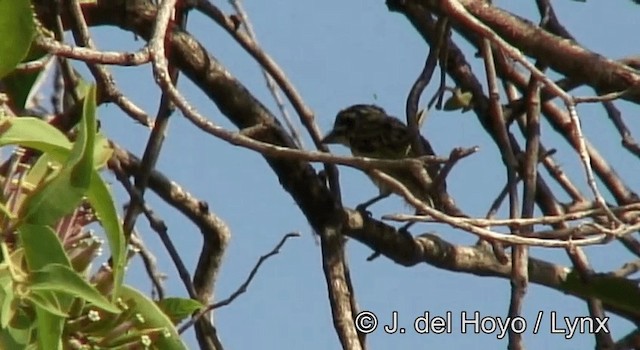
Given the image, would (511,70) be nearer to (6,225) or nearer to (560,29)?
(560,29)

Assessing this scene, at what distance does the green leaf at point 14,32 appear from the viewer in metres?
1.51

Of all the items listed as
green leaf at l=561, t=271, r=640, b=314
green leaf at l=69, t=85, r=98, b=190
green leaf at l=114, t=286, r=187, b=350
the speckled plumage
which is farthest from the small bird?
green leaf at l=69, t=85, r=98, b=190

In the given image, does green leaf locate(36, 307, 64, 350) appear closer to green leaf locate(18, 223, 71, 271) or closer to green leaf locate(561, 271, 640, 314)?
green leaf locate(18, 223, 71, 271)

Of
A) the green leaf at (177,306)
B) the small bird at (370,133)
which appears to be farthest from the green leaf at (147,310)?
the small bird at (370,133)

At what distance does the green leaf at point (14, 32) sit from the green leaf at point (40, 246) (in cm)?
19

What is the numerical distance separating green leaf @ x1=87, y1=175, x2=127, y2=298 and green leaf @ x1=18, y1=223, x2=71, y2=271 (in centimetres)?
8

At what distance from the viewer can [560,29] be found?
3.17 meters

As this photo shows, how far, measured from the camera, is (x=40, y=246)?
1463 millimetres

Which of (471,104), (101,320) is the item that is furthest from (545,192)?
(101,320)

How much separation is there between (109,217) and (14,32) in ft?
0.76

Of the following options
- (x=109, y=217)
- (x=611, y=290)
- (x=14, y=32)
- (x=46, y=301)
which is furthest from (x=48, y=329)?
(x=611, y=290)

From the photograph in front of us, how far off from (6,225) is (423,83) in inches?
62.4

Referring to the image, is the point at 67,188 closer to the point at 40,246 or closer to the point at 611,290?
the point at 40,246

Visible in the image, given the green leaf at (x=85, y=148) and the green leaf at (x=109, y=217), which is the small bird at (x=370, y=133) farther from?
the green leaf at (x=85, y=148)
